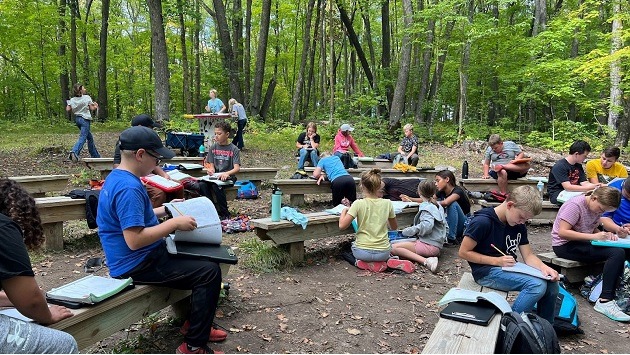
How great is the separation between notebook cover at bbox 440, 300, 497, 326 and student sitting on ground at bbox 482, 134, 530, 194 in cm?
545

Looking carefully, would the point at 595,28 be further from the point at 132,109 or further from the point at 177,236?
the point at 132,109

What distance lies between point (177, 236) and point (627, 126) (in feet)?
43.8

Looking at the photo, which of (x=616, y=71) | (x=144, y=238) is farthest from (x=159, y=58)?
(x=616, y=71)

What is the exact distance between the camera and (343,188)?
702cm

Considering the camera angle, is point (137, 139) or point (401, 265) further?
point (401, 265)

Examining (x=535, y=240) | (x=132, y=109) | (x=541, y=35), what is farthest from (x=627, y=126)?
(x=132, y=109)

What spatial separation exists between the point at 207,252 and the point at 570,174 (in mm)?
5837

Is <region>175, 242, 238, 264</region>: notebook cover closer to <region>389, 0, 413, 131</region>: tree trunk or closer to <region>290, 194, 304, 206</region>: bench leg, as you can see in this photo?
<region>290, 194, 304, 206</region>: bench leg

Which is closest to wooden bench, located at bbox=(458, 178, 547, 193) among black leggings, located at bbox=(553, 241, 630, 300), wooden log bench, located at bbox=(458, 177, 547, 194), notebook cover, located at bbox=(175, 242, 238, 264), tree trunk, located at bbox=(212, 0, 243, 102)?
wooden log bench, located at bbox=(458, 177, 547, 194)

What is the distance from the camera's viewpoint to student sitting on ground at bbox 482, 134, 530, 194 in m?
7.81

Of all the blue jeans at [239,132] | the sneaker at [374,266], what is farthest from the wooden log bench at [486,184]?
the blue jeans at [239,132]

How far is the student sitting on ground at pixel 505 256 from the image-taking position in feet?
11.2

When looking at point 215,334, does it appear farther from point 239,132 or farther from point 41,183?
point 239,132

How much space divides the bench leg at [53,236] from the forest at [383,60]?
8.11 meters
